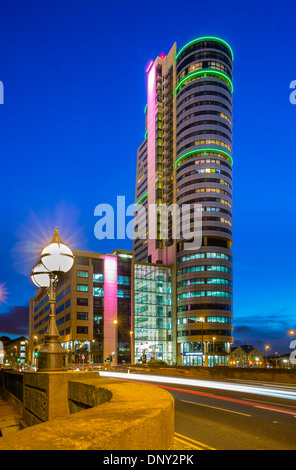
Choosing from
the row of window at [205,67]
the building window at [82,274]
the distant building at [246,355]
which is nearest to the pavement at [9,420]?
the building window at [82,274]

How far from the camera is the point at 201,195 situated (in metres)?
105

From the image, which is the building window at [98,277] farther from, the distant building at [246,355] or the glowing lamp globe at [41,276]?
the glowing lamp globe at [41,276]

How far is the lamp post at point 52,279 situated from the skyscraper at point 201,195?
89.4m

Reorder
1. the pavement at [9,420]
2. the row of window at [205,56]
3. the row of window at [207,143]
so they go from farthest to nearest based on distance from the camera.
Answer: the row of window at [205,56] → the row of window at [207,143] → the pavement at [9,420]

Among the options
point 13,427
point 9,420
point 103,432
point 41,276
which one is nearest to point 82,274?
point 9,420

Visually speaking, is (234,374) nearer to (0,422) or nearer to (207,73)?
(0,422)

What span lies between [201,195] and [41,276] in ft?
315

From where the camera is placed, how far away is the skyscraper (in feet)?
332

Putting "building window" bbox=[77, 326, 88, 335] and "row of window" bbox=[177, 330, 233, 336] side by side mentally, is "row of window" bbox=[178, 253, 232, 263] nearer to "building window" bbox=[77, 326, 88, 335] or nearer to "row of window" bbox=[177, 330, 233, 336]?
"row of window" bbox=[177, 330, 233, 336]

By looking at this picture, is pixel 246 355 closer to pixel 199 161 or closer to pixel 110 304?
pixel 110 304

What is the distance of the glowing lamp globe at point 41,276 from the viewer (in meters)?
11.1

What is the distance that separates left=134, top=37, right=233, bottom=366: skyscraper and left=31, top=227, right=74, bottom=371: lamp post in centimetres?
8944

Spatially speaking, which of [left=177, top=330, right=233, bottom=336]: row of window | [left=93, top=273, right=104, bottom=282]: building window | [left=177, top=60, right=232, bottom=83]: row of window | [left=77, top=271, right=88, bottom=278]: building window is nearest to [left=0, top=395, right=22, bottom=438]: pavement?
[left=77, top=271, right=88, bottom=278]: building window
